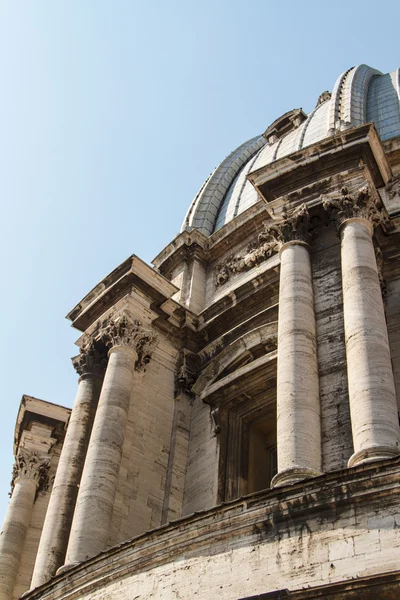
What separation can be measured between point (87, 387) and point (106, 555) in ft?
23.7

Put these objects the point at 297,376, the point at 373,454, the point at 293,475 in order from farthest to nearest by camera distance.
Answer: the point at 297,376 < the point at 293,475 < the point at 373,454

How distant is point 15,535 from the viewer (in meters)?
24.7

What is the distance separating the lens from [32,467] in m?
26.6

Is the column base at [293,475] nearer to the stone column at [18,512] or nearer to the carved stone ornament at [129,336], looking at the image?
the carved stone ornament at [129,336]

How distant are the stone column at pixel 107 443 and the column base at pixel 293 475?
15.9 feet

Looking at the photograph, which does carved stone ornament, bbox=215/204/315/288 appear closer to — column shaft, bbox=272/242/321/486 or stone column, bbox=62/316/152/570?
column shaft, bbox=272/242/321/486

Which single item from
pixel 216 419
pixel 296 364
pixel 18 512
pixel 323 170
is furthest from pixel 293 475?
pixel 18 512

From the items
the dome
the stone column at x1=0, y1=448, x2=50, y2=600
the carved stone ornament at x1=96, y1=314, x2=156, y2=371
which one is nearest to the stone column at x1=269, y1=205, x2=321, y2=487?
the carved stone ornament at x1=96, y1=314, x2=156, y2=371

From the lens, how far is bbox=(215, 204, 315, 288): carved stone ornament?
18375 millimetres

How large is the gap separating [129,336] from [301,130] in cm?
1130

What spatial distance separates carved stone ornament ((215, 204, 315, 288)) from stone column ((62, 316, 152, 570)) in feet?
13.1

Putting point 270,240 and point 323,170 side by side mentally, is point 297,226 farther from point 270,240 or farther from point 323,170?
point 270,240

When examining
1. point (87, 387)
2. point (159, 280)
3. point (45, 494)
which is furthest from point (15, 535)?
point (159, 280)

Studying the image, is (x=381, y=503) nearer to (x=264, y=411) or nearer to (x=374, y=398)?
(x=374, y=398)
